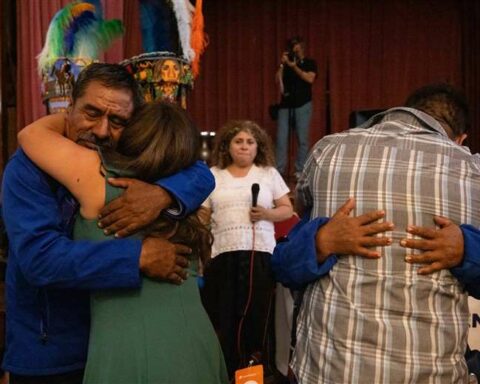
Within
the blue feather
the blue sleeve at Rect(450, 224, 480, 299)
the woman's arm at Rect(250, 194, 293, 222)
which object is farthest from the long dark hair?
the woman's arm at Rect(250, 194, 293, 222)

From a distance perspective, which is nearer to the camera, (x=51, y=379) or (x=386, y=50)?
(x=51, y=379)

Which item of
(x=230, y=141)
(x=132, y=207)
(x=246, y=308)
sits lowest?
(x=246, y=308)

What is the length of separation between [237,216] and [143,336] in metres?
1.89

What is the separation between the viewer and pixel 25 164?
1109 mm

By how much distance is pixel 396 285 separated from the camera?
3.74ft

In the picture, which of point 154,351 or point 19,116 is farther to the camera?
point 19,116

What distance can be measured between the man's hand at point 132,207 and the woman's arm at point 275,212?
71.1 inches

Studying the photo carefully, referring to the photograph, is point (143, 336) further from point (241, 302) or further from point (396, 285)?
point (241, 302)

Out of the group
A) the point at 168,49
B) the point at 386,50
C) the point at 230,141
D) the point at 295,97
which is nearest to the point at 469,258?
the point at 168,49

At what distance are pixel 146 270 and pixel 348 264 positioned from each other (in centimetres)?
41

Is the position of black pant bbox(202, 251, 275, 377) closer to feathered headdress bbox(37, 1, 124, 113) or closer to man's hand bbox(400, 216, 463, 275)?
feathered headdress bbox(37, 1, 124, 113)

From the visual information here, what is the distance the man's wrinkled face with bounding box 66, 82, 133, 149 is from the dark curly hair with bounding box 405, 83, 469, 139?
695mm

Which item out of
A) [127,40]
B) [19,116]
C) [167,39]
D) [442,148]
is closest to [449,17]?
[127,40]

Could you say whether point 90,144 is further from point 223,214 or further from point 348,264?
point 223,214
